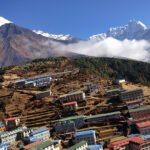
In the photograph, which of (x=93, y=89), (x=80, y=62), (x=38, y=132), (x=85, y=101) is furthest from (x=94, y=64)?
(x=38, y=132)

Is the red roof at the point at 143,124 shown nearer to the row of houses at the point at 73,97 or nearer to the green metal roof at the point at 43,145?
the green metal roof at the point at 43,145

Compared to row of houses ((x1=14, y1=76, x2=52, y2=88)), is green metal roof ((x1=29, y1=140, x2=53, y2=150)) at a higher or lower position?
lower

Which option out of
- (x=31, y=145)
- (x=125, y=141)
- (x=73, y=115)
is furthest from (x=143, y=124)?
(x=31, y=145)

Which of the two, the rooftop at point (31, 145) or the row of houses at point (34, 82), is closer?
the rooftop at point (31, 145)

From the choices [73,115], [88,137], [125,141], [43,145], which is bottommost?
[125,141]

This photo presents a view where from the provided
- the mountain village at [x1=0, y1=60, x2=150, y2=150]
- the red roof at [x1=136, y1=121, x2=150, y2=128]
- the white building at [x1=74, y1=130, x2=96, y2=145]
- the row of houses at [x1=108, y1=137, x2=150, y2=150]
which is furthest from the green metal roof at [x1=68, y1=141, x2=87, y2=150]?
the red roof at [x1=136, y1=121, x2=150, y2=128]

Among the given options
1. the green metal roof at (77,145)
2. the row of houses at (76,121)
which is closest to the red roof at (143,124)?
the row of houses at (76,121)

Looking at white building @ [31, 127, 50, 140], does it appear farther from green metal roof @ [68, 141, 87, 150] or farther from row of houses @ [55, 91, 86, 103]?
row of houses @ [55, 91, 86, 103]

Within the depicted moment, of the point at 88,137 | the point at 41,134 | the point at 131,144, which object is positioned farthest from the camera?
the point at 41,134

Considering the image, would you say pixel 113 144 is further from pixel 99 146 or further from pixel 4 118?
pixel 4 118

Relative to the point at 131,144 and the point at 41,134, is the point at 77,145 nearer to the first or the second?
the point at 131,144

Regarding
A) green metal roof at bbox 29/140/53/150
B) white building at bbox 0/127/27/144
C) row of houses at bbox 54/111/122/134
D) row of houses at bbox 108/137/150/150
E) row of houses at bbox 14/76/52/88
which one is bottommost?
row of houses at bbox 108/137/150/150

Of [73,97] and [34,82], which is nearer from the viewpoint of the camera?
[73,97]

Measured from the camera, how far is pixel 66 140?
97.7 m
